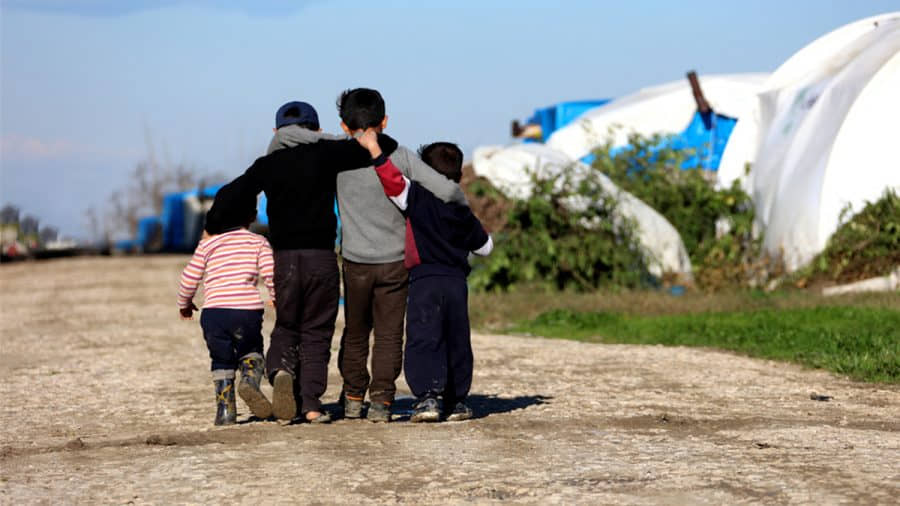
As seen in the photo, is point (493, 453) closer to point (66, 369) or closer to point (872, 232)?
point (66, 369)

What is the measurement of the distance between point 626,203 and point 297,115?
1123cm

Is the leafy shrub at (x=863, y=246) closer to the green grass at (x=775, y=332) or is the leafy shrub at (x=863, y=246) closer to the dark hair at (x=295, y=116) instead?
the green grass at (x=775, y=332)

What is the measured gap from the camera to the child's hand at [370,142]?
7090mm

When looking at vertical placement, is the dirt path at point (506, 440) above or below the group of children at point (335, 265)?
below

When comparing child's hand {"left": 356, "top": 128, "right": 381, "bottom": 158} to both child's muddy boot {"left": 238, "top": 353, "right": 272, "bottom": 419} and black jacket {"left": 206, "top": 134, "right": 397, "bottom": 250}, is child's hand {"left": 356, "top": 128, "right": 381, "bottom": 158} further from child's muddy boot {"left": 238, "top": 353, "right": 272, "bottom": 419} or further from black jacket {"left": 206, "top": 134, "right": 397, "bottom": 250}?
child's muddy boot {"left": 238, "top": 353, "right": 272, "bottom": 419}

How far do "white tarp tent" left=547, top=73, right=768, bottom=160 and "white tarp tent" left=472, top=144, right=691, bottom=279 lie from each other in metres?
7.63

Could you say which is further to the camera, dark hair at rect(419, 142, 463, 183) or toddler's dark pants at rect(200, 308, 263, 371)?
dark hair at rect(419, 142, 463, 183)

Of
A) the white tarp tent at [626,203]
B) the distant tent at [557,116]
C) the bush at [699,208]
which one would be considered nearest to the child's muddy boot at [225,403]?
the white tarp tent at [626,203]

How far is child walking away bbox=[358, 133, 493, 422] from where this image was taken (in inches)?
285

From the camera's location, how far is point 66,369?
10.9 m

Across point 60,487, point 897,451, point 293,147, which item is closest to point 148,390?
point 293,147

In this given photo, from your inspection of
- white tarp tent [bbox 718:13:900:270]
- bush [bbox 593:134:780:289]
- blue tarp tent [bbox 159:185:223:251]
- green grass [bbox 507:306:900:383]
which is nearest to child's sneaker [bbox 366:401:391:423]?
green grass [bbox 507:306:900:383]

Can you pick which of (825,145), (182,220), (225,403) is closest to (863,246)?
(825,145)

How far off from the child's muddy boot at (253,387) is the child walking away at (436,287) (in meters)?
0.80
